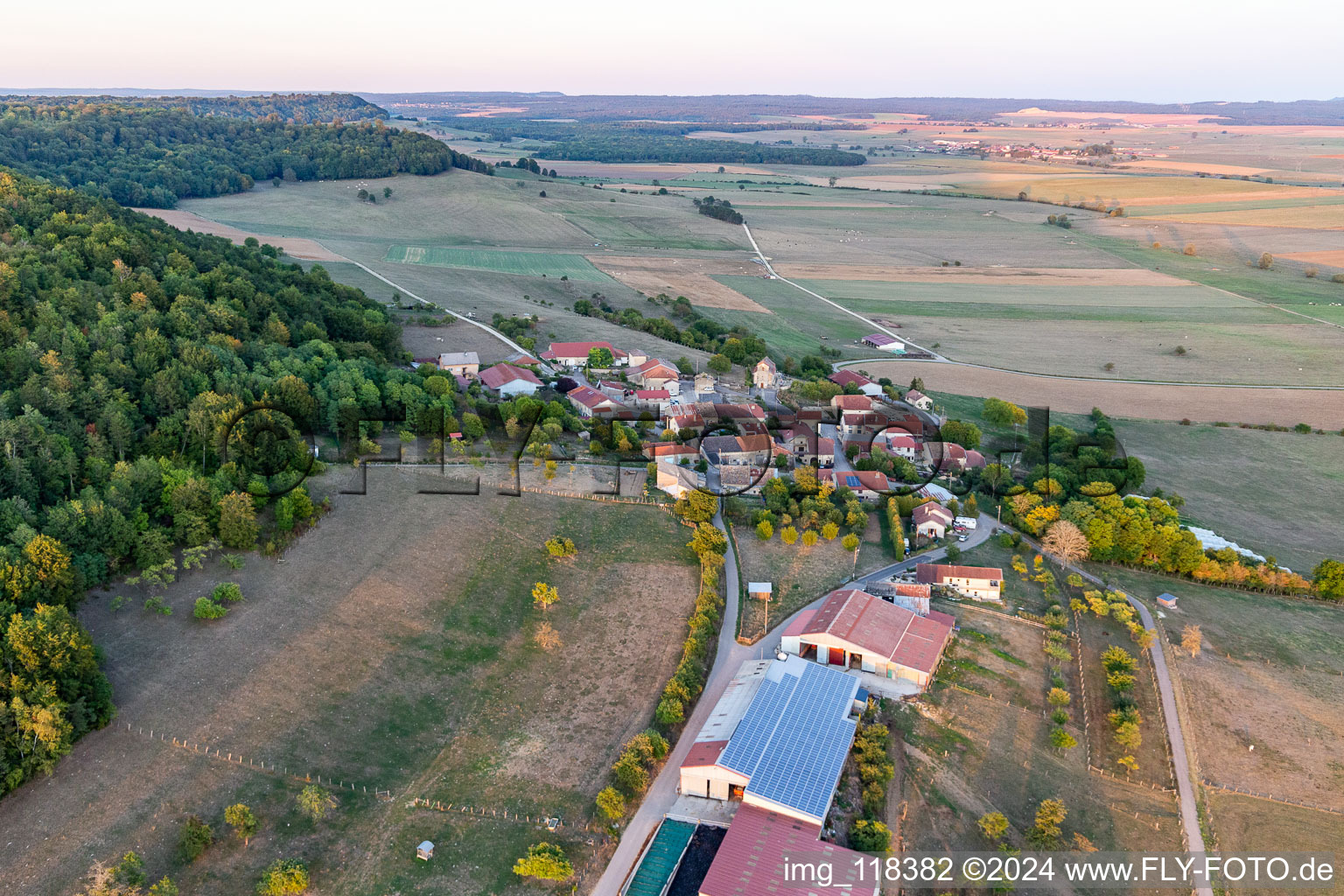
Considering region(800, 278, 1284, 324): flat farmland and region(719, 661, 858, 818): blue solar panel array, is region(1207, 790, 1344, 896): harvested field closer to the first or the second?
region(719, 661, 858, 818): blue solar panel array

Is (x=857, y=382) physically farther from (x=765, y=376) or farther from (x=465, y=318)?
(x=465, y=318)

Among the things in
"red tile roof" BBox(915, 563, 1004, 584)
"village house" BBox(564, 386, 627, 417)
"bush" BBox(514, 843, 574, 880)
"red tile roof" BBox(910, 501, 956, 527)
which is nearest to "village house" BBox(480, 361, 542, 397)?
"village house" BBox(564, 386, 627, 417)

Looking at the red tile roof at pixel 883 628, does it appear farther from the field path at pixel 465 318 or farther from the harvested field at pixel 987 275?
the harvested field at pixel 987 275

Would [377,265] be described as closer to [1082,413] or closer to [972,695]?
[1082,413]

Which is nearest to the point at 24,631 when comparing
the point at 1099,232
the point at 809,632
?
the point at 809,632

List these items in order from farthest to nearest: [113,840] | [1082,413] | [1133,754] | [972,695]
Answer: [1082,413]
[972,695]
[1133,754]
[113,840]

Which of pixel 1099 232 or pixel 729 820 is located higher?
pixel 1099 232

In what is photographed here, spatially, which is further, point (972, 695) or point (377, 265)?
point (377, 265)
